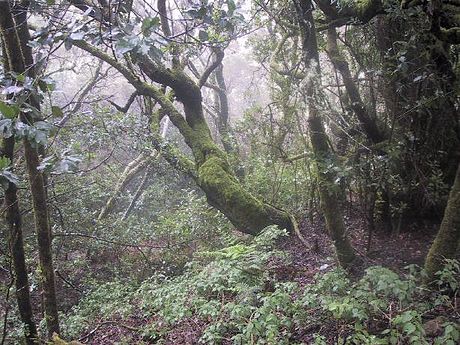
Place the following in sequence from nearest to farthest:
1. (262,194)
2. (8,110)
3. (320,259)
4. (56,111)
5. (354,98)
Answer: (8,110)
(56,111)
(320,259)
(354,98)
(262,194)

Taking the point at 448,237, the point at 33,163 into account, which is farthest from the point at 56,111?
the point at 448,237

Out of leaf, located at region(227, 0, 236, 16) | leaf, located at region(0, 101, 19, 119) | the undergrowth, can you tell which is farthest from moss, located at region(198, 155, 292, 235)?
leaf, located at region(0, 101, 19, 119)

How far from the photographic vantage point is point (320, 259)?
609cm

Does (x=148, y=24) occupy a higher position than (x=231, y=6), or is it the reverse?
(x=231, y=6)

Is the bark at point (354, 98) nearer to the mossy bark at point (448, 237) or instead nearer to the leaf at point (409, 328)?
the mossy bark at point (448, 237)

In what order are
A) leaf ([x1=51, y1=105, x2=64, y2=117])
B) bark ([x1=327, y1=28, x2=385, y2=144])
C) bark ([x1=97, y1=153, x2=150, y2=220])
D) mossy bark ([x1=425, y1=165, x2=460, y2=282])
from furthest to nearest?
bark ([x1=97, y1=153, x2=150, y2=220]) → bark ([x1=327, y1=28, x2=385, y2=144]) → mossy bark ([x1=425, y1=165, x2=460, y2=282]) → leaf ([x1=51, y1=105, x2=64, y2=117])

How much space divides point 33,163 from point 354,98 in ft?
15.4

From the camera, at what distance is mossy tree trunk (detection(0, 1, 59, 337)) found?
357cm

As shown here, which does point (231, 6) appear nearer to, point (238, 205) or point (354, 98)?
point (354, 98)

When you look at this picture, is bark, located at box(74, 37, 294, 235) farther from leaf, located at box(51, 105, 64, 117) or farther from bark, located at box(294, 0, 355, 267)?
leaf, located at box(51, 105, 64, 117)

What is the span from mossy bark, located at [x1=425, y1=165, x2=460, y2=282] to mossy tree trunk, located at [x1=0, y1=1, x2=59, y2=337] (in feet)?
12.3

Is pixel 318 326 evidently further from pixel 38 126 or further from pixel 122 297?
pixel 122 297

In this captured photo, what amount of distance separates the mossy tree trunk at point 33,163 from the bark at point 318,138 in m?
2.91

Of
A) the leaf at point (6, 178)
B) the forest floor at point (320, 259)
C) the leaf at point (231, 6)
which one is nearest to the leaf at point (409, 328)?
the forest floor at point (320, 259)
